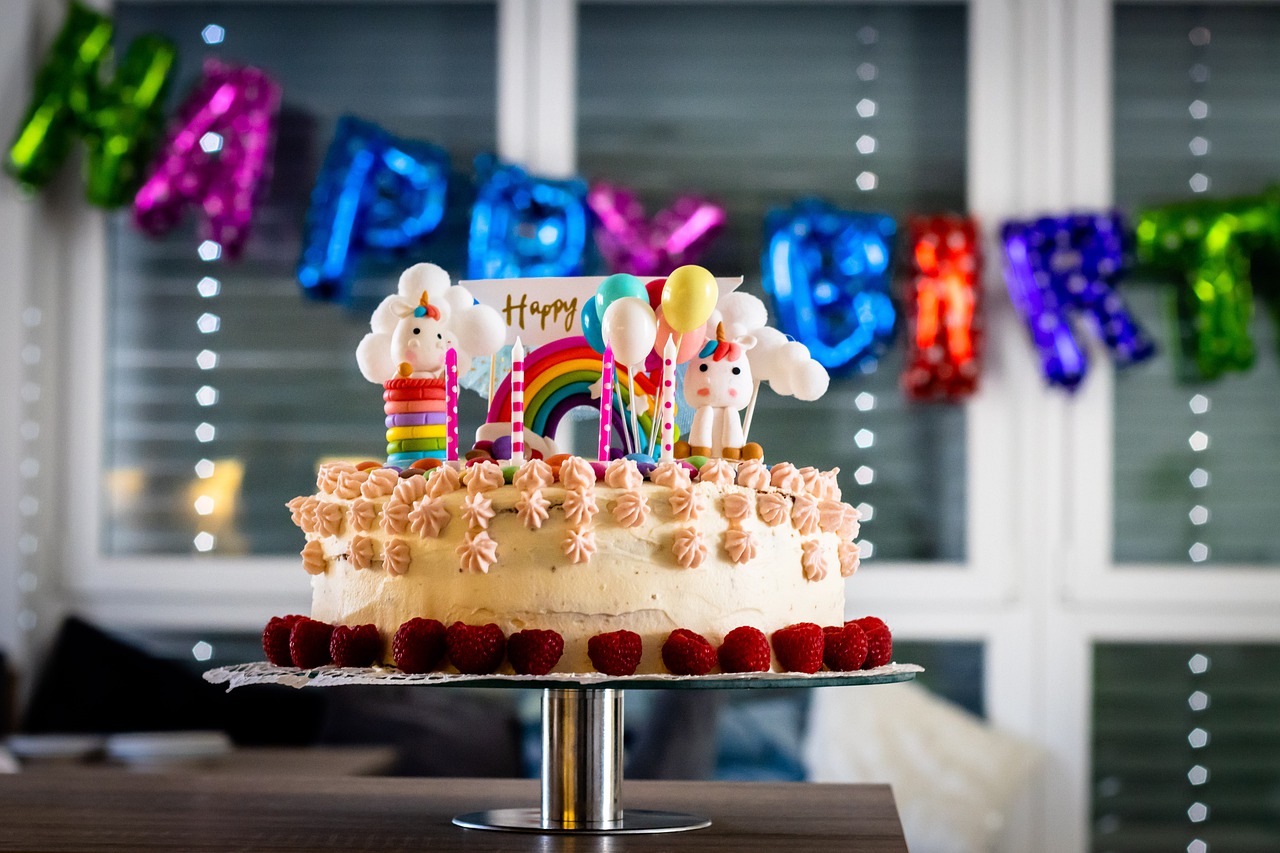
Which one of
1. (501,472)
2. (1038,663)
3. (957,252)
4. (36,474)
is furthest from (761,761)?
(501,472)

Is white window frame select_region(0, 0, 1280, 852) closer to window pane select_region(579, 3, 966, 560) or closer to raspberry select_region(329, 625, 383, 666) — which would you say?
window pane select_region(579, 3, 966, 560)

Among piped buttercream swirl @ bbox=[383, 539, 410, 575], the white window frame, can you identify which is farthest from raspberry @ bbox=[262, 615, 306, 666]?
the white window frame

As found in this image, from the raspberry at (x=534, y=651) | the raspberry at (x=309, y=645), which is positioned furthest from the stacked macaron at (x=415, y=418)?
the raspberry at (x=534, y=651)

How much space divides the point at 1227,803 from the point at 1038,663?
0.52 metres

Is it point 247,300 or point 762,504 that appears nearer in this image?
point 762,504

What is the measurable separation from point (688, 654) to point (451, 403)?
364 mm

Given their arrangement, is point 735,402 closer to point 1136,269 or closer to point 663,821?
point 663,821

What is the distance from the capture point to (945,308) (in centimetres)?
327

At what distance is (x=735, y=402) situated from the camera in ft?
5.12

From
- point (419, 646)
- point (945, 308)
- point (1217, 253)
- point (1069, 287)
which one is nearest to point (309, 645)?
point (419, 646)

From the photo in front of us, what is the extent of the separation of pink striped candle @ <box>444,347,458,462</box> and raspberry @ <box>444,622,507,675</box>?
0.70ft

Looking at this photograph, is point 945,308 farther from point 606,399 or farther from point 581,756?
point 581,756

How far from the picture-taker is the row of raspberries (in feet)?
4.36

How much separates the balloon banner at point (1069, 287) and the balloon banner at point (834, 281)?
292 millimetres
